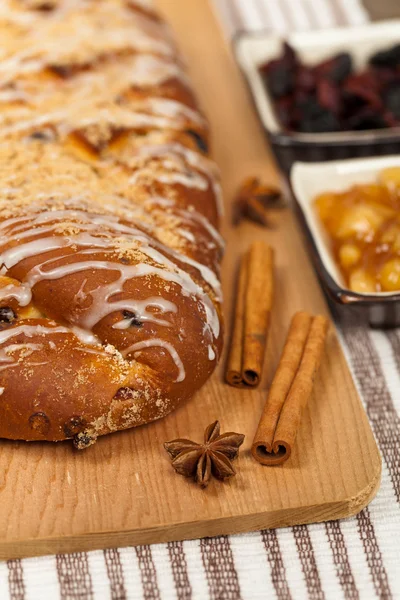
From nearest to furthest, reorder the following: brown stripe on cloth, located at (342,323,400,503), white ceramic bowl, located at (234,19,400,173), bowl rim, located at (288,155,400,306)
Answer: brown stripe on cloth, located at (342,323,400,503) → bowl rim, located at (288,155,400,306) → white ceramic bowl, located at (234,19,400,173)

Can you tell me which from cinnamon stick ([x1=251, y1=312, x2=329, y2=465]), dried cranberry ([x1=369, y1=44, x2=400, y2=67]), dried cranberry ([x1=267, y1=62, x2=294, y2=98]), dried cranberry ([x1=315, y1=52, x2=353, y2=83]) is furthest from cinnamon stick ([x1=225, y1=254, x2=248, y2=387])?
dried cranberry ([x1=369, y1=44, x2=400, y2=67])

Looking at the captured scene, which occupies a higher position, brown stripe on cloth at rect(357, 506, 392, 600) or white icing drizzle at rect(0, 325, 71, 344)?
white icing drizzle at rect(0, 325, 71, 344)

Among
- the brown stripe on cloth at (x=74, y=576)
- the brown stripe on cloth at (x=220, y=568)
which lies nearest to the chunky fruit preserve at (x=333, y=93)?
the brown stripe on cloth at (x=220, y=568)

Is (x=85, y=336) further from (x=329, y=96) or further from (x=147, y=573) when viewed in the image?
(x=329, y=96)

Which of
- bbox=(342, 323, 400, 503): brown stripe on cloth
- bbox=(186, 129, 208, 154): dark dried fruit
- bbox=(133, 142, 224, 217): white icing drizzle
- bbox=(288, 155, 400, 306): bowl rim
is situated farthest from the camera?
bbox=(186, 129, 208, 154): dark dried fruit

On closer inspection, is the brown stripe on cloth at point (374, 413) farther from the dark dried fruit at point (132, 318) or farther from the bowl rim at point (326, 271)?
the dark dried fruit at point (132, 318)

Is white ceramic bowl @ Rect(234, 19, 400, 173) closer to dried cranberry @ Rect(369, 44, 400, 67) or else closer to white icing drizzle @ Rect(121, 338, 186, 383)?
dried cranberry @ Rect(369, 44, 400, 67)
